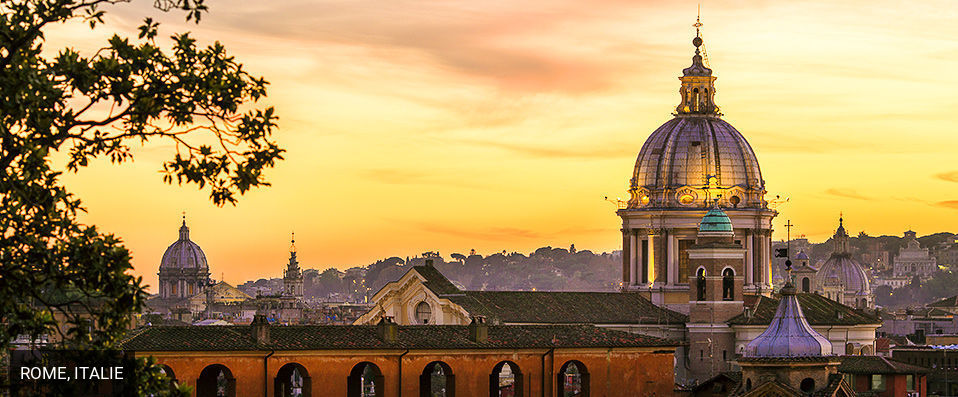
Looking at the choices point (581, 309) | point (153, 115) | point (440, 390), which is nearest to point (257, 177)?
point (153, 115)

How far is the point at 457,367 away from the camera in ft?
252

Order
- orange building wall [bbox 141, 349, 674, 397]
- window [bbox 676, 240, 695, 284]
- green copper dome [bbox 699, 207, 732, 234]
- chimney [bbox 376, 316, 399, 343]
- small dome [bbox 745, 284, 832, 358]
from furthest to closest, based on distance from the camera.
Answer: window [bbox 676, 240, 695, 284]
green copper dome [bbox 699, 207, 732, 234]
chimney [bbox 376, 316, 399, 343]
small dome [bbox 745, 284, 832, 358]
orange building wall [bbox 141, 349, 674, 397]

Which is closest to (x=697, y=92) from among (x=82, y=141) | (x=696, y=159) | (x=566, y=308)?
(x=696, y=159)

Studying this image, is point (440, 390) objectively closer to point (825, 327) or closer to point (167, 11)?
point (825, 327)

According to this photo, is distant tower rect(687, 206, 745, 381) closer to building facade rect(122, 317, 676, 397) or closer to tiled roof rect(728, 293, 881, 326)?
tiled roof rect(728, 293, 881, 326)

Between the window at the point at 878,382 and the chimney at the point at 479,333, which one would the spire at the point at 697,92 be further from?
the chimney at the point at 479,333

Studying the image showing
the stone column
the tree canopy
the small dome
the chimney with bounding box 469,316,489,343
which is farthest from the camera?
the stone column

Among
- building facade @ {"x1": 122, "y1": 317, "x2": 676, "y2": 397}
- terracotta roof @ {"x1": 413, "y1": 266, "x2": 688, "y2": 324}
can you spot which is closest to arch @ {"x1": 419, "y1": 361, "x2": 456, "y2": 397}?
building facade @ {"x1": 122, "y1": 317, "x2": 676, "y2": 397}

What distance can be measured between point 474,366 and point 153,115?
4261 centimetres

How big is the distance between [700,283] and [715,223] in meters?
3.35

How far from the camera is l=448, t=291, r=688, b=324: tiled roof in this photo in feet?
323

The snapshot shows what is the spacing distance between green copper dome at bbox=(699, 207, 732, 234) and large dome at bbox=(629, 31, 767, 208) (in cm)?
409

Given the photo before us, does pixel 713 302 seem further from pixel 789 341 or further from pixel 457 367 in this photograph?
pixel 789 341

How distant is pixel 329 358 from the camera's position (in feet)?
244
